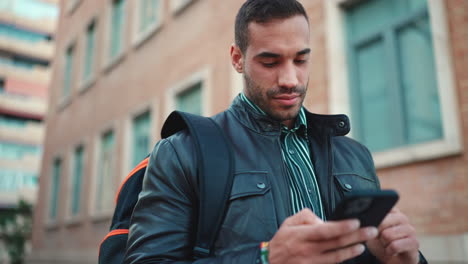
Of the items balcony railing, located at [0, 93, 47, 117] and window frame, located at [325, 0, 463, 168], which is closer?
window frame, located at [325, 0, 463, 168]

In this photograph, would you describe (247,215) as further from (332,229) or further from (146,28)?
(146,28)

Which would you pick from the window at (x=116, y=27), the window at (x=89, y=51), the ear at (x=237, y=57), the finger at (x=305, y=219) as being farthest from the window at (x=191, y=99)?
the finger at (x=305, y=219)

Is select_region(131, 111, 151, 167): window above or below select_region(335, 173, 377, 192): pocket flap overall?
above

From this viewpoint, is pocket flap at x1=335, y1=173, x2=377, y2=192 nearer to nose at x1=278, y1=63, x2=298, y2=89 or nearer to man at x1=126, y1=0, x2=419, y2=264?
man at x1=126, y1=0, x2=419, y2=264

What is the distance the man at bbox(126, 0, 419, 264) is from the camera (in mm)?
1361

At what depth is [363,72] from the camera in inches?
250

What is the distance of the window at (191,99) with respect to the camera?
375 inches

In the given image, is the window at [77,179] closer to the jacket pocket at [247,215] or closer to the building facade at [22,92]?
the jacket pocket at [247,215]

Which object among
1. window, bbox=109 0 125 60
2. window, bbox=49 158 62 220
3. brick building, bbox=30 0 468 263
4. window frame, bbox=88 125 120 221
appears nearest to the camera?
brick building, bbox=30 0 468 263

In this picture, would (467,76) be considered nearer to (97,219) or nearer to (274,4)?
(274,4)

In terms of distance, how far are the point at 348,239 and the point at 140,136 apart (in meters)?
10.5

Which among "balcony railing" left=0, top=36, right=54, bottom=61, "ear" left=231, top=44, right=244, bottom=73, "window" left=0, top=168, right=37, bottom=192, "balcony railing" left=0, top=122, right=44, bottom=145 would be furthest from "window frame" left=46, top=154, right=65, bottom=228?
"balcony railing" left=0, top=36, right=54, bottom=61

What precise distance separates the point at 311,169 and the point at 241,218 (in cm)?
40

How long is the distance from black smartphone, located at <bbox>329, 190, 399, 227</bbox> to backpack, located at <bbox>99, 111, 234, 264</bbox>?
449mm
